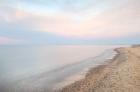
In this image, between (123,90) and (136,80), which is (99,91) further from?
(136,80)

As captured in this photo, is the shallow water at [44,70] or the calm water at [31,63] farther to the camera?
the calm water at [31,63]

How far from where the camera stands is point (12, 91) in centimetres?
1948

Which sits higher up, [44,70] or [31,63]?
[44,70]

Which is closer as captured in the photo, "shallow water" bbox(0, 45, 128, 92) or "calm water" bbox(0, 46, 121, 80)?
"shallow water" bbox(0, 45, 128, 92)

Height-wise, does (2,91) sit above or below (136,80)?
below

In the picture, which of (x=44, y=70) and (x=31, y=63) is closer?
(x=44, y=70)

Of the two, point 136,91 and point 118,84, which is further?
point 118,84

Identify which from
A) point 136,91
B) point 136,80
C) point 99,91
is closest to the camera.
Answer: point 136,91

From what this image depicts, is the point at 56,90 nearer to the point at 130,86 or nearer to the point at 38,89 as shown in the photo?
the point at 38,89

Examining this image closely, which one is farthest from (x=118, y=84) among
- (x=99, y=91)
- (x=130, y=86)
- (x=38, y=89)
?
(x=38, y=89)

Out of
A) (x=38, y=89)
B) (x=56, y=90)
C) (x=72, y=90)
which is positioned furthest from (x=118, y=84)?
(x=38, y=89)

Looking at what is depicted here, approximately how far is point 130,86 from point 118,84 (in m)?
1.11

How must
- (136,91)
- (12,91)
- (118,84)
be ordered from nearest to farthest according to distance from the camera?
(136,91) < (118,84) < (12,91)

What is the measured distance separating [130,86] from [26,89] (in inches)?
418
